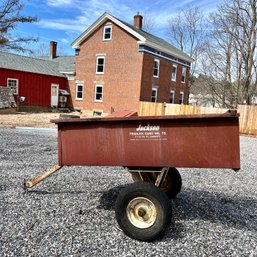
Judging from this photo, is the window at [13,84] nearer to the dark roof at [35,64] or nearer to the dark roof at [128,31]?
the dark roof at [35,64]

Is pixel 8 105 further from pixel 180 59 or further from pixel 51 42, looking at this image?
pixel 180 59

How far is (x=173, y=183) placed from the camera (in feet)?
15.5

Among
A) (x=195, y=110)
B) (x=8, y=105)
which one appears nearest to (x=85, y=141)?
(x=195, y=110)

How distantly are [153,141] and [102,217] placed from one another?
138cm

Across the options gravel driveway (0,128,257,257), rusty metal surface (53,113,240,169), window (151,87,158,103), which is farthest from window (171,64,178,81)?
rusty metal surface (53,113,240,169)

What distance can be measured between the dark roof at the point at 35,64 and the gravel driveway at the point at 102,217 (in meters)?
22.1

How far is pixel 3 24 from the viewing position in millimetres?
17844

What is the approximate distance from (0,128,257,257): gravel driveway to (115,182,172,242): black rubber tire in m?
0.10

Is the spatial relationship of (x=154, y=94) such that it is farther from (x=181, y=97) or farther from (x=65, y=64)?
(x=65, y=64)

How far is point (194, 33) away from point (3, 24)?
3690cm

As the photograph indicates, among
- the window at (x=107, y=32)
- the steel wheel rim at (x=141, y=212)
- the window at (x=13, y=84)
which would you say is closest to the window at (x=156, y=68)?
the window at (x=107, y=32)

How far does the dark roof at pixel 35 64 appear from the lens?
25984mm

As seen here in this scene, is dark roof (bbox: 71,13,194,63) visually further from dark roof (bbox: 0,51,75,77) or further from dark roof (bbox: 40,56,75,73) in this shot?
dark roof (bbox: 0,51,75,77)

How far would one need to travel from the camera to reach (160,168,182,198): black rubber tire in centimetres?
471
